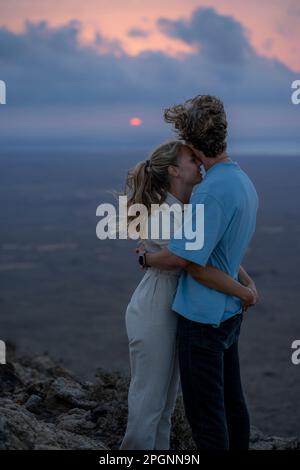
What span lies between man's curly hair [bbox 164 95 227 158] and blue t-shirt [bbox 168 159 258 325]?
116 mm

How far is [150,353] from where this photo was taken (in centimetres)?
415

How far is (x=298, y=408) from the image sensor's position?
20.8m

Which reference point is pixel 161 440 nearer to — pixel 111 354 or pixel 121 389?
pixel 121 389

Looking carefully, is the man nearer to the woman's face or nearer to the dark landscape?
the woman's face

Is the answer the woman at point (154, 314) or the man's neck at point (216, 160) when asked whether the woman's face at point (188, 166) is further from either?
the man's neck at point (216, 160)

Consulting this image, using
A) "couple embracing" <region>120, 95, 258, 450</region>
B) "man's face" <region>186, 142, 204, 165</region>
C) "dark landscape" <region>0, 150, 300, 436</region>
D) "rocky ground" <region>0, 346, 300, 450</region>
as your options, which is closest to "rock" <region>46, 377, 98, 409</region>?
"rocky ground" <region>0, 346, 300, 450</region>

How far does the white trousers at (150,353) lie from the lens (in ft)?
13.5

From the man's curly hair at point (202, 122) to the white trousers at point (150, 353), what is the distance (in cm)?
74

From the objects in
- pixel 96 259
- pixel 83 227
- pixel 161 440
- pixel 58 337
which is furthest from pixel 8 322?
pixel 83 227

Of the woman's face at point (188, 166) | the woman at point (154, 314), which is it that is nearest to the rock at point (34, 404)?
the woman at point (154, 314)

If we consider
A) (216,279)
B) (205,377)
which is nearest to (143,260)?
(216,279)

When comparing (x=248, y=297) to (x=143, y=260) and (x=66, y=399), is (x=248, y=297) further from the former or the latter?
(x=66, y=399)

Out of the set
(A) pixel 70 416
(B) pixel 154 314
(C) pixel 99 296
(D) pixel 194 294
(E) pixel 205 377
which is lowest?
(C) pixel 99 296

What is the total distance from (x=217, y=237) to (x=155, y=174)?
0.59 metres
